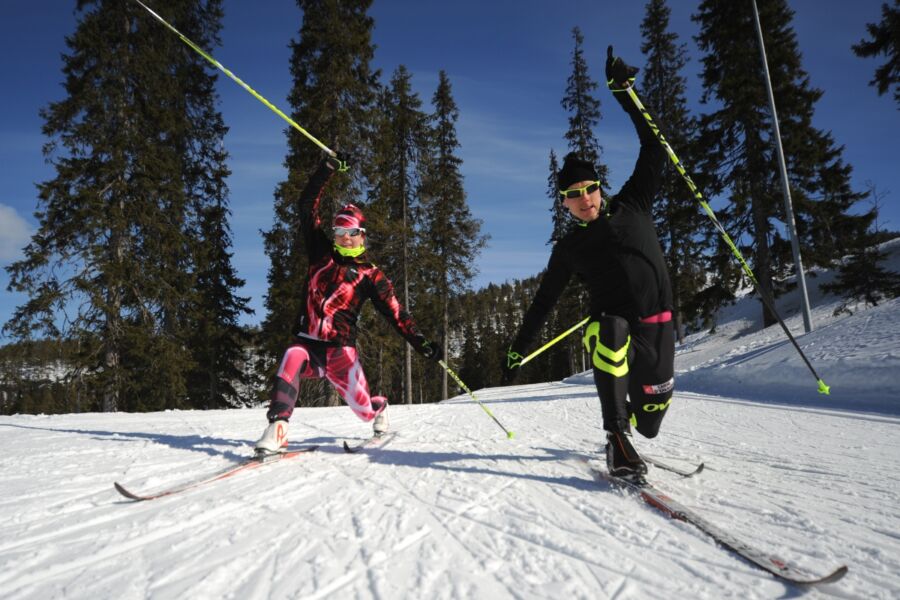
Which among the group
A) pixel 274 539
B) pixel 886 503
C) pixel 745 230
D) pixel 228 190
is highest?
pixel 228 190

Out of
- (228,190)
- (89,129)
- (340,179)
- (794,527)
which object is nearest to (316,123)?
(340,179)

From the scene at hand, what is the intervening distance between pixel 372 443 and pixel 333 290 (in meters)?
1.66

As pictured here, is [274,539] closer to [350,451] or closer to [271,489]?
[271,489]

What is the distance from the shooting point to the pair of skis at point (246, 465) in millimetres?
2611

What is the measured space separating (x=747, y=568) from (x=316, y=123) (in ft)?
50.1

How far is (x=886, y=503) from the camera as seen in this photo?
2201 millimetres

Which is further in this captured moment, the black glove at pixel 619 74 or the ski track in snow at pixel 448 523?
the black glove at pixel 619 74

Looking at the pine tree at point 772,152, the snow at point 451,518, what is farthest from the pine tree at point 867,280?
the snow at point 451,518

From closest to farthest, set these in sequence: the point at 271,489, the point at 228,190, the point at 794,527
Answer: the point at 794,527, the point at 271,489, the point at 228,190

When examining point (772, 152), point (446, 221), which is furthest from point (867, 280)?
point (446, 221)

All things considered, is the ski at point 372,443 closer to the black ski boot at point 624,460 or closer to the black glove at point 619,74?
the black ski boot at point 624,460

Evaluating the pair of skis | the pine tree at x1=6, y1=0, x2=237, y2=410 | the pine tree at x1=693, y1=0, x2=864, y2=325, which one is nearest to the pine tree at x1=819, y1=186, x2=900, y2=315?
the pine tree at x1=693, y1=0, x2=864, y2=325

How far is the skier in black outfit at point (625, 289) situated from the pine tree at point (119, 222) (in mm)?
13825

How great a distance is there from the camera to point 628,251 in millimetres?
2898
